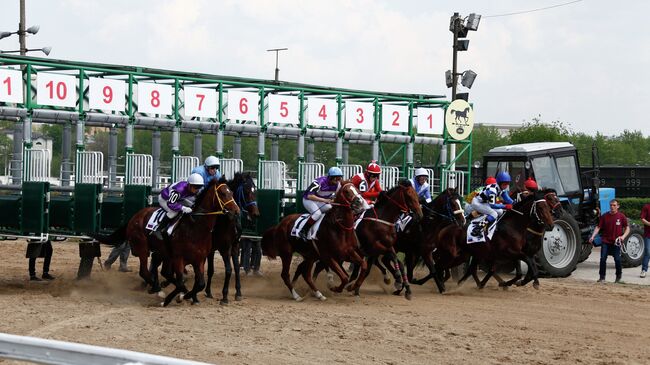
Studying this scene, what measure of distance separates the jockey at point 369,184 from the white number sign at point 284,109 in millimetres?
3676

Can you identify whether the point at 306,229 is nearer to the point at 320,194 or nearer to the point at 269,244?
the point at 320,194

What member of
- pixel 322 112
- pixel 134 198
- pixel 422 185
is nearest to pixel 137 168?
pixel 134 198

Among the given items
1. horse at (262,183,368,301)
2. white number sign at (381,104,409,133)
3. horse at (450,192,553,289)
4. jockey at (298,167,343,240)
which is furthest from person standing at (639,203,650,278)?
jockey at (298,167,343,240)

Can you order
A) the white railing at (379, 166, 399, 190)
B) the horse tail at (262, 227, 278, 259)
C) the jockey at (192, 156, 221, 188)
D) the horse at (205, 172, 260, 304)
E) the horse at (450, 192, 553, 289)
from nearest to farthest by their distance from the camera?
the horse at (205, 172, 260, 304) < the jockey at (192, 156, 221, 188) < the horse tail at (262, 227, 278, 259) < the horse at (450, 192, 553, 289) < the white railing at (379, 166, 399, 190)

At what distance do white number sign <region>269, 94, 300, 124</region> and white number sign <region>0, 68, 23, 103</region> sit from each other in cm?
528

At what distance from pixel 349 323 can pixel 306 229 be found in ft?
9.37

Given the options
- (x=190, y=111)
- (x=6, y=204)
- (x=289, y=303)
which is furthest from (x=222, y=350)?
(x=190, y=111)

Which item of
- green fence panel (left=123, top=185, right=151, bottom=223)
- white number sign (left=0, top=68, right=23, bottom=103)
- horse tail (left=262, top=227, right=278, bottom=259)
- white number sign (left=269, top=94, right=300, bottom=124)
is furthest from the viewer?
white number sign (left=269, top=94, right=300, bottom=124)

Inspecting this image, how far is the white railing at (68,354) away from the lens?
19.0 feet

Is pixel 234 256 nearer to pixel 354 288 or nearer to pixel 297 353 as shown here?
pixel 354 288

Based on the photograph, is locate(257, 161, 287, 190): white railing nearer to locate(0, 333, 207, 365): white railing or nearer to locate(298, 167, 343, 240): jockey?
locate(298, 167, 343, 240): jockey

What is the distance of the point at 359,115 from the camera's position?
20438mm

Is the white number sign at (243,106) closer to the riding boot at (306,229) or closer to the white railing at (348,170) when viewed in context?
the white railing at (348,170)

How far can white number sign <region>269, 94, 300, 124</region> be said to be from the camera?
62.5 feet
